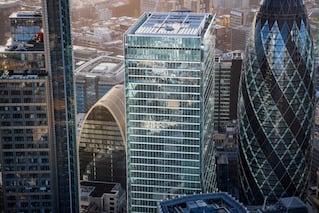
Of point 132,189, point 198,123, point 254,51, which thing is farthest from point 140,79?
point 254,51

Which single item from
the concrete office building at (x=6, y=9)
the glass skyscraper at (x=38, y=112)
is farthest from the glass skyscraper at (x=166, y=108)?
the concrete office building at (x=6, y=9)

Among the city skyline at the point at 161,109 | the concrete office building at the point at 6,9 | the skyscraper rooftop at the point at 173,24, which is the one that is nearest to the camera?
the city skyline at the point at 161,109

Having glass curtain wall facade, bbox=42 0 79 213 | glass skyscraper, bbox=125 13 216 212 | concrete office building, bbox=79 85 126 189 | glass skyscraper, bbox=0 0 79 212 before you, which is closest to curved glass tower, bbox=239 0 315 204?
glass skyscraper, bbox=125 13 216 212

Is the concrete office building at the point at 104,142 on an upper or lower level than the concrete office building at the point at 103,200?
upper

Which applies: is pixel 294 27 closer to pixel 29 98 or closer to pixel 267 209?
pixel 267 209

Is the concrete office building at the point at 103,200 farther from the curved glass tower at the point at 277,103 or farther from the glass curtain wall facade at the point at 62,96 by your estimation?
the glass curtain wall facade at the point at 62,96

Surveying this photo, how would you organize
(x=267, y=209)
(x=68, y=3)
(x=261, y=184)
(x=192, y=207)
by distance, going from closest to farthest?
1. (x=192, y=207)
2. (x=68, y=3)
3. (x=267, y=209)
4. (x=261, y=184)
